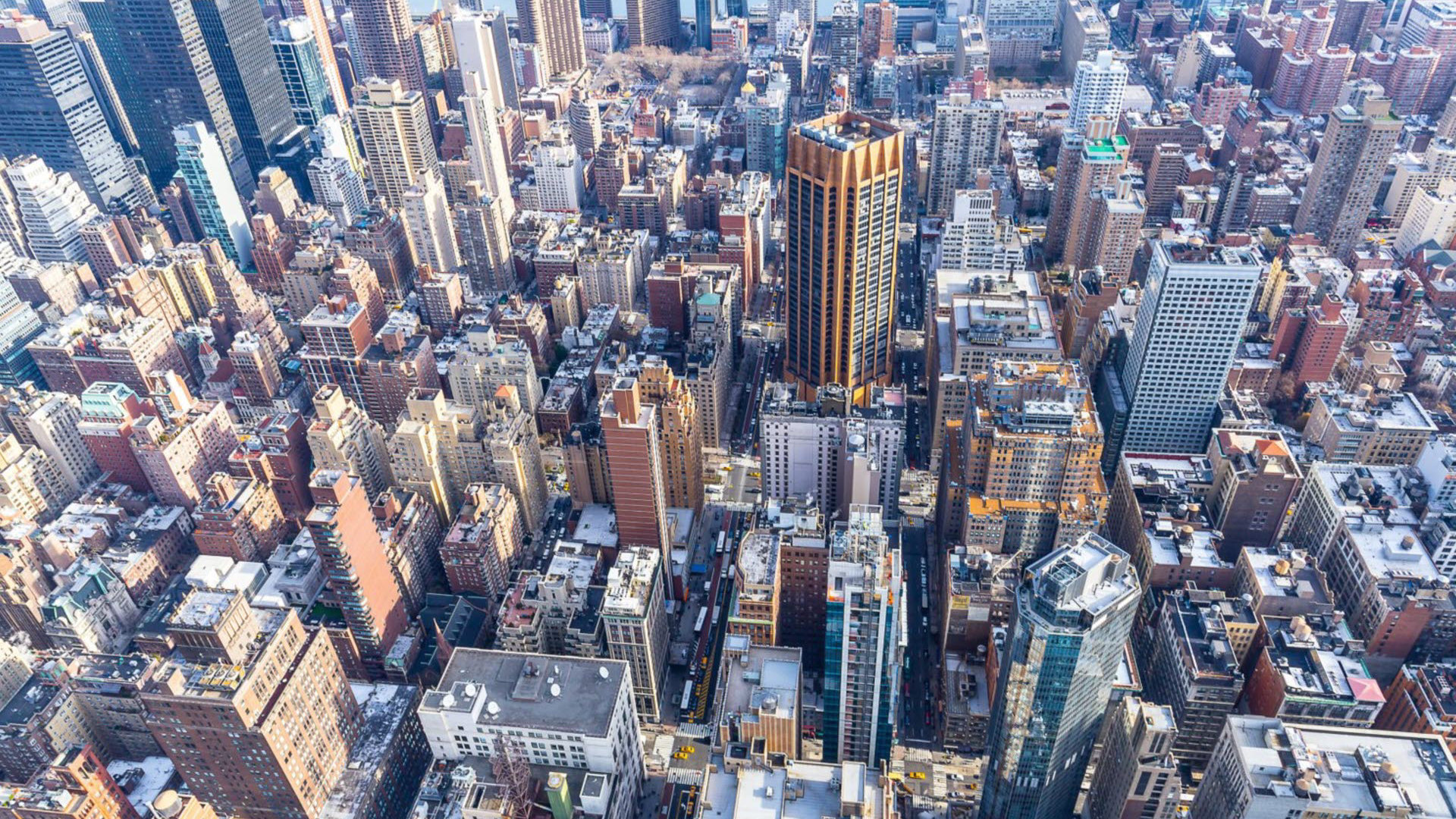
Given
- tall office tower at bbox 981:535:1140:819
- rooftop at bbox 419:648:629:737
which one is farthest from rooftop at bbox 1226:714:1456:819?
rooftop at bbox 419:648:629:737

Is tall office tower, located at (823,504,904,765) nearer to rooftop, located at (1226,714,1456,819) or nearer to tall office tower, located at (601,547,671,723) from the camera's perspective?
tall office tower, located at (601,547,671,723)

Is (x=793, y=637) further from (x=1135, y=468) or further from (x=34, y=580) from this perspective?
(x=34, y=580)

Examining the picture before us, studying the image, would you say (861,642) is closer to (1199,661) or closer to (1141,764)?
(1141,764)

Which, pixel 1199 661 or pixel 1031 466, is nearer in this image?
pixel 1199 661

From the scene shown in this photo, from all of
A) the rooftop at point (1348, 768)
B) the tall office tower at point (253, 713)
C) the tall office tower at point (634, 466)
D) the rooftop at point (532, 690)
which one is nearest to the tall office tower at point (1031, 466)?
the rooftop at point (1348, 768)

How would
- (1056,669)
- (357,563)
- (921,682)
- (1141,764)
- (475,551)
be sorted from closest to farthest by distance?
1. (1056,669)
2. (1141,764)
3. (357,563)
4. (921,682)
5. (475,551)

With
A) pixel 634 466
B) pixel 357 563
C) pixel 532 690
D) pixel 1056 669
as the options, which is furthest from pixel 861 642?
pixel 357 563
